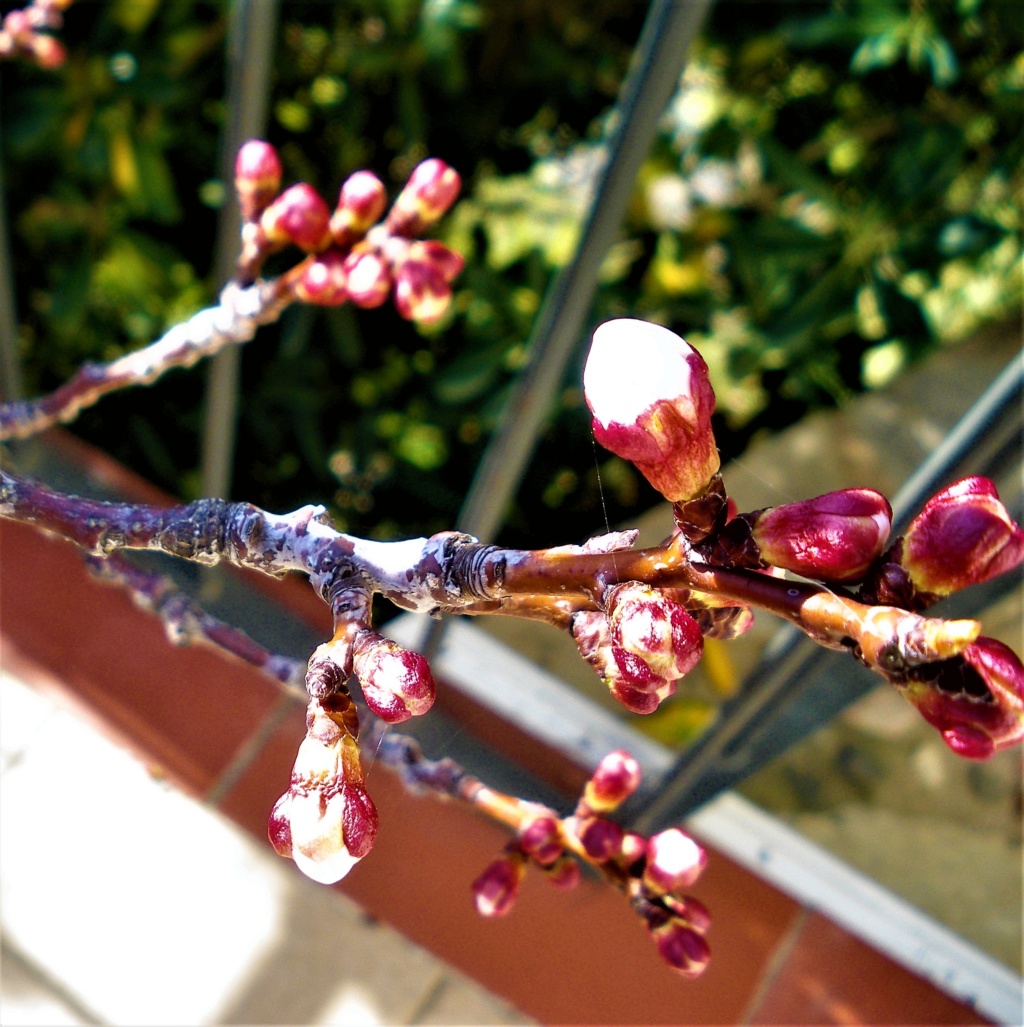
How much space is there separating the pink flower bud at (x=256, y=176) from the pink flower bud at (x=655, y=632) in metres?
0.32

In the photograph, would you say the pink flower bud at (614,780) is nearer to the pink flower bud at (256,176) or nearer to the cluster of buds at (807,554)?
the cluster of buds at (807,554)

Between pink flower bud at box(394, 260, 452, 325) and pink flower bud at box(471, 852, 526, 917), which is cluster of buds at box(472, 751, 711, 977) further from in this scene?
pink flower bud at box(394, 260, 452, 325)

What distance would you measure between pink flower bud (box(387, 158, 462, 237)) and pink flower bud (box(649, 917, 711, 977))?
0.32m

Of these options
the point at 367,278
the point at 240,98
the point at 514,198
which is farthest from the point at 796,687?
the point at 514,198

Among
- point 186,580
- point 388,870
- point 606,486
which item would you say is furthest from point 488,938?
point 606,486

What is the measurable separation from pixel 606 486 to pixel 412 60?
61cm

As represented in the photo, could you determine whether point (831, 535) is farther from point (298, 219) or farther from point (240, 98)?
point (240, 98)

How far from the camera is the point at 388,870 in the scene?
2.98ft

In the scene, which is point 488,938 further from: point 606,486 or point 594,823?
point 606,486

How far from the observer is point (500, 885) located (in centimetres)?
44

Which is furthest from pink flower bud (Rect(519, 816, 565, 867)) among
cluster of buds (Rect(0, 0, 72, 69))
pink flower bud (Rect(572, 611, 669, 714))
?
cluster of buds (Rect(0, 0, 72, 69))

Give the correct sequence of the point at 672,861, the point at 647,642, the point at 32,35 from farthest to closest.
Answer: the point at 32,35 → the point at 672,861 → the point at 647,642

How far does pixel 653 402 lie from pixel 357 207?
254mm

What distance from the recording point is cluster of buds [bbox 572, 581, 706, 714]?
236 millimetres
